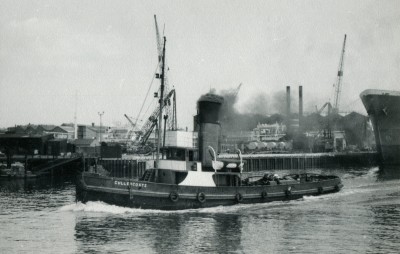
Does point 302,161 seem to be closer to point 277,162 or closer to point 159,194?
point 277,162

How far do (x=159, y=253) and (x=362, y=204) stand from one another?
63.4 feet

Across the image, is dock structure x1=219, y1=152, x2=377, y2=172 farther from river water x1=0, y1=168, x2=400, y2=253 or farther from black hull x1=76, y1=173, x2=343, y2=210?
black hull x1=76, y1=173, x2=343, y2=210

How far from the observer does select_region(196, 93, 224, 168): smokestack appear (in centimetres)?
2819

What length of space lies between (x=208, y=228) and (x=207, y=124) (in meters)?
8.27

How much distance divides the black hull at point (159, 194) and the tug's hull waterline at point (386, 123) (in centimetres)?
4507

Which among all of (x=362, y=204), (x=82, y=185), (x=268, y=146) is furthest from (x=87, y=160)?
(x=268, y=146)

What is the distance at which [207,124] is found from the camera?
28281 mm

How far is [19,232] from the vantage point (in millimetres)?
21594

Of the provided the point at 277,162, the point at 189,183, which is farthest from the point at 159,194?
the point at 277,162

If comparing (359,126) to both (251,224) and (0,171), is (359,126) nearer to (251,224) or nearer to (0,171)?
(0,171)

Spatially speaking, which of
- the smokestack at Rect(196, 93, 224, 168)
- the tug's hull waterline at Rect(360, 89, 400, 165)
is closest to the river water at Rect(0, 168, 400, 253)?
the smokestack at Rect(196, 93, 224, 168)

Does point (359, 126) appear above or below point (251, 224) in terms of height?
above

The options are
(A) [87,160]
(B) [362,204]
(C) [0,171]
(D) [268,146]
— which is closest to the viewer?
(B) [362,204]

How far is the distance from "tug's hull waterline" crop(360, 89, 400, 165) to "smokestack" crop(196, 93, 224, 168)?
47.0 meters
